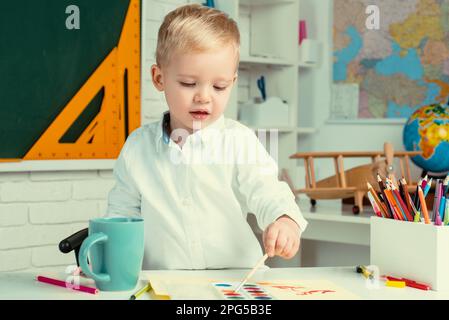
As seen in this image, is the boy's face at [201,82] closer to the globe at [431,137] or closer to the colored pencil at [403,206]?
the colored pencil at [403,206]

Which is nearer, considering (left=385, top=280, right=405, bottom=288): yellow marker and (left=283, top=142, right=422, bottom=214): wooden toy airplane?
(left=385, top=280, right=405, bottom=288): yellow marker

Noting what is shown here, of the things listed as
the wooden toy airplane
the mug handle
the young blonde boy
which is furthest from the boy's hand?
the wooden toy airplane

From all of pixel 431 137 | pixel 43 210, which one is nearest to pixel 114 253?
pixel 43 210

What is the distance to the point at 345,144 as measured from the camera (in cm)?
299

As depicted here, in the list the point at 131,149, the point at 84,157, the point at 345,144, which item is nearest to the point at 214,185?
the point at 131,149

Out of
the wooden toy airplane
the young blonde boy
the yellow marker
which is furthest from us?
the wooden toy airplane

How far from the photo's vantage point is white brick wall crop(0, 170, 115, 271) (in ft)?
7.41

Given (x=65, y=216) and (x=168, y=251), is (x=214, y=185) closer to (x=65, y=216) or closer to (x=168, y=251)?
(x=168, y=251)

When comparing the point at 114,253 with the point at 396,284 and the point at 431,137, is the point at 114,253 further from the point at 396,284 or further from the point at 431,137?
the point at 431,137

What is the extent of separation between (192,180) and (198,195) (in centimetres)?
3

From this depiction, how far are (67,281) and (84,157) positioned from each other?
1371 mm

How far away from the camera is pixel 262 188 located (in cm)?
133

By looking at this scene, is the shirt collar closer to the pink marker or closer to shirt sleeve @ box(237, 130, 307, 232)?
shirt sleeve @ box(237, 130, 307, 232)

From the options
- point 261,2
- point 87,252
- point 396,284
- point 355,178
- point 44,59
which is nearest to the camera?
point 87,252
